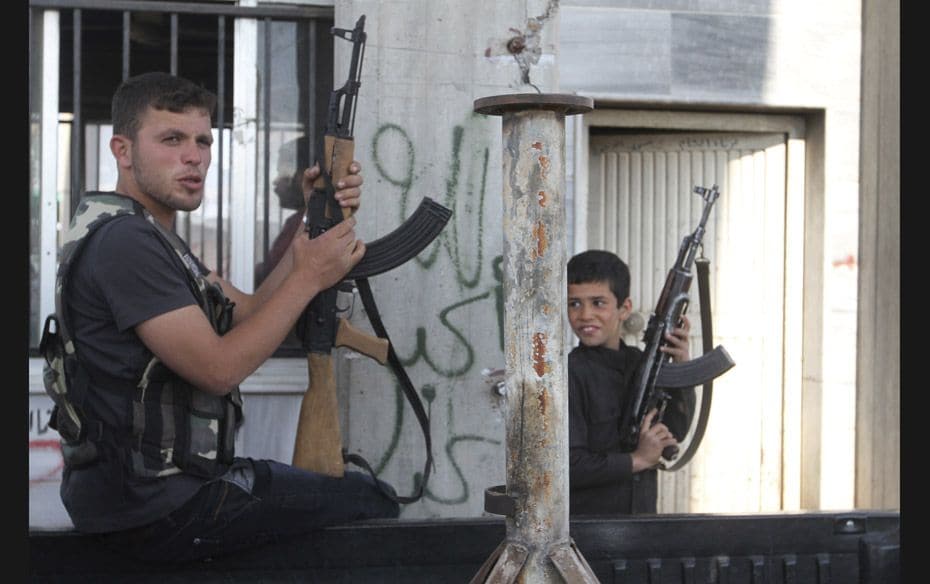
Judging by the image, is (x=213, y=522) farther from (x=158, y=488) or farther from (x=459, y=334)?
(x=459, y=334)

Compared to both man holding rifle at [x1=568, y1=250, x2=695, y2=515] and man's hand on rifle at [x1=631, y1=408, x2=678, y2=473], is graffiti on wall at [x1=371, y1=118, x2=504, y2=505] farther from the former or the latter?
man's hand on rifle at [x1=631, y1=408, x2=678, y2=473]

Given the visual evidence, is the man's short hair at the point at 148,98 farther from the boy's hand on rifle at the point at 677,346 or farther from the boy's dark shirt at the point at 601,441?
the boy's hand on rifle at the point at 677,346

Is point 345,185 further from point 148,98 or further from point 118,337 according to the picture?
point 118,337

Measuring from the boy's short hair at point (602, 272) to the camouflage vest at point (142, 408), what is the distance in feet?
4.68

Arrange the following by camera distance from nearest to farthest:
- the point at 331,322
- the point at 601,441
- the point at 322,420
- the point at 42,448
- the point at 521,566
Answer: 1. the point at 521,566
2. the point at 322,420
3. the point at 331,322
4. the point at 601,441
5. the point at 42,448

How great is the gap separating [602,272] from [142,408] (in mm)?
1714

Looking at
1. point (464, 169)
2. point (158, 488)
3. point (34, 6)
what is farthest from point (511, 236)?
point (34, 6)

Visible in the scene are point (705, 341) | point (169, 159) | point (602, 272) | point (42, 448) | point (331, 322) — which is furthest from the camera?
point (42, 448)

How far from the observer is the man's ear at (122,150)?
296cm

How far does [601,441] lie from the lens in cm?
372

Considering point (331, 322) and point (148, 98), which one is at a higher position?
point (148, 98)

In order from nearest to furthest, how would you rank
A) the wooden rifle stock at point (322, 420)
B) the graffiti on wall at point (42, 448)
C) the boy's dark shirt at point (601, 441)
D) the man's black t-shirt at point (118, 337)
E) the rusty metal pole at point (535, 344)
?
the rusty metal pole at point (535, 344) → the man's black t-shirt at point (118, 337) → the wooden rifle stock at point (322, 420) → the boy's dark shirt at point (601, 441) → the graffiti on wall at point (42, 448)

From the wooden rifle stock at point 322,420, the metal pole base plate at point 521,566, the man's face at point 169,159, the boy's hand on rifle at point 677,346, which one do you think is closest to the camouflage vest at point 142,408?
the man's face at point 169,159

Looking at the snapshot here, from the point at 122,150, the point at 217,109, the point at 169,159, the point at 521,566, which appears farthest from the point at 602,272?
the point at 217,109
